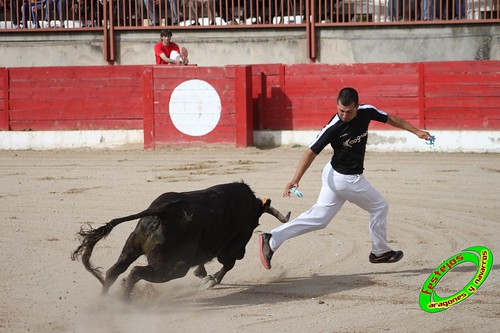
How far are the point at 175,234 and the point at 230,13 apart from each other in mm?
11759

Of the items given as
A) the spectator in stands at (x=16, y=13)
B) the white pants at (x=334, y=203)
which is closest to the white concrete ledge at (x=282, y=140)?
the spectator in stands at (x=16, y=13)

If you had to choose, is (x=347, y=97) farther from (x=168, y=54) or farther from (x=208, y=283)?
(x=168, y=54)

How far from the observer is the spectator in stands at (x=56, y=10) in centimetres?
1656

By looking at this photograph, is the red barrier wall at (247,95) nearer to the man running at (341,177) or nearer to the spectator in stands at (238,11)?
the spectator in stands at (238,11)

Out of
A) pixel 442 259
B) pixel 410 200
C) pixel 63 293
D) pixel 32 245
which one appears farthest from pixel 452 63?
pixel 63 293

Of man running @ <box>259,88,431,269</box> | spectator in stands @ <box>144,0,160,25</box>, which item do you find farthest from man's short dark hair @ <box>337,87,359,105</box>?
spectator in stands @ <box>144,0,160,25</box>

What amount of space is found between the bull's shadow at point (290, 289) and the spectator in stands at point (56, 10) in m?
11.6

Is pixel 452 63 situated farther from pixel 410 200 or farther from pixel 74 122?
pixel 74 122

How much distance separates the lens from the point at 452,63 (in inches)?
528

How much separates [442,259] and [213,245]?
2013 millimetres

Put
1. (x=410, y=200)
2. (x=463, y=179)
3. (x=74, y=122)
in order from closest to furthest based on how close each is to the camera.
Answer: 1. (x=410, y=200)
2. (x=463, y=179)
3. (x=74, y=122)

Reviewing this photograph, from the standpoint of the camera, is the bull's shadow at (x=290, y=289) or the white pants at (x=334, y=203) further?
the white pants at (x=334, y=203)

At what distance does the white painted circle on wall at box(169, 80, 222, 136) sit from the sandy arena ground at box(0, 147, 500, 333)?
4.78ft

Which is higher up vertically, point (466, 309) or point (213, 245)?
point (213, 245)
